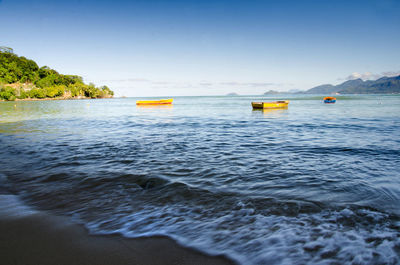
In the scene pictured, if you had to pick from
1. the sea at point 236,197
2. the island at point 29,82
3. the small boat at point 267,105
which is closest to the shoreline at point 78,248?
the sea at point 236,197

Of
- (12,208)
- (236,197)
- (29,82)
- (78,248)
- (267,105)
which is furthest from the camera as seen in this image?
(29,82)

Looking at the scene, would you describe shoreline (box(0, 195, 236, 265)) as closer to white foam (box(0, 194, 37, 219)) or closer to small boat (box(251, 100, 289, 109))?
white foam (box(0, 194, 37, 219))

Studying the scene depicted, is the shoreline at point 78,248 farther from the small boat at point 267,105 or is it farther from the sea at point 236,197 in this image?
the small boat at point 267,105

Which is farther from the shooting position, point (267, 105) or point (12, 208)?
point (267, 105)

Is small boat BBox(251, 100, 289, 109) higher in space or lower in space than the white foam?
higher

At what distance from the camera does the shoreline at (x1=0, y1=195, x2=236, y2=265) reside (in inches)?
106

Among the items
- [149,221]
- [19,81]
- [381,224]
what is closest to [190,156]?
[149,221]

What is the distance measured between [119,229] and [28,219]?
5.45ft

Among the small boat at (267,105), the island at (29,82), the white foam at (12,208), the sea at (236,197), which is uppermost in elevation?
the island at (29,82)

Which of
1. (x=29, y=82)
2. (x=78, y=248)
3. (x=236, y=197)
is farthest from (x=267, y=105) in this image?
(x=29, y=82)

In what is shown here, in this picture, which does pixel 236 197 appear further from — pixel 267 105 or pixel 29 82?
pixel 29 82

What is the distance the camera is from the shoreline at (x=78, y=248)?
2.70 meters

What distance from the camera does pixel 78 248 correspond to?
9.71ft

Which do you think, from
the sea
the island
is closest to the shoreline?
the sea
